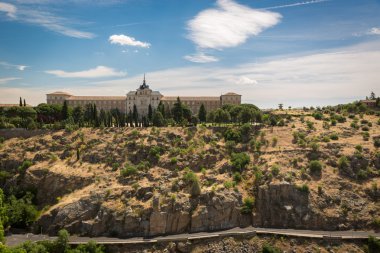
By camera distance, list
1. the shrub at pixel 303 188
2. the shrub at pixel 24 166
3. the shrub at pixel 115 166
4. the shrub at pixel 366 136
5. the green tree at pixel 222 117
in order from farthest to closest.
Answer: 1. the green tree at pixel 222 117
2. the shrub at pixel 366 136
3. the shrub at pixel 24 166
4. the shrub at pixel 115 166
5. the shrub at pixel 303 188

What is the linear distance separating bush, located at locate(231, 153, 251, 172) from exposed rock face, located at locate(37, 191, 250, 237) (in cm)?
655

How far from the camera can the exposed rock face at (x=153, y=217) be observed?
41.9 metres

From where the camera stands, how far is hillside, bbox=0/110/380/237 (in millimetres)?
42375

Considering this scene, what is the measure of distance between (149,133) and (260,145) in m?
19.0

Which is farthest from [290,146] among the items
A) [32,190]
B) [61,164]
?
[32,190]

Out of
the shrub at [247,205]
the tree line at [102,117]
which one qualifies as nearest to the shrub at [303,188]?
the shrub at [247,205]

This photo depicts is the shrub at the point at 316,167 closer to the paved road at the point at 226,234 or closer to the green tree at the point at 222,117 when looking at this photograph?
the paved road at the point at 226,234

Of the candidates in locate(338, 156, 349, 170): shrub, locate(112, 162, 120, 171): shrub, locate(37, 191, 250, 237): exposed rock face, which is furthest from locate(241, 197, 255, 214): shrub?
locate(112, 162, 120, 171): shrub

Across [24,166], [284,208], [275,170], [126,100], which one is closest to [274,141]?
[275,170]

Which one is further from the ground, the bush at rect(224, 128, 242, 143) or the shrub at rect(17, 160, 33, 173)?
the bush at rect(224, 128, 242, 143)

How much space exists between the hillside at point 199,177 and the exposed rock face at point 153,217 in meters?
0.12

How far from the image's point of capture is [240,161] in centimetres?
5078

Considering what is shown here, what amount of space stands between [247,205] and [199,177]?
8231mm

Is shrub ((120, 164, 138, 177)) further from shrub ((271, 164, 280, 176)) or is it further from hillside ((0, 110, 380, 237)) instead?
shrub ((271, 164, 280, 176))
